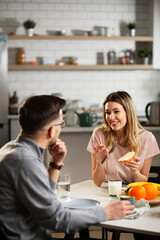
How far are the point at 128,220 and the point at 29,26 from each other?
526cm

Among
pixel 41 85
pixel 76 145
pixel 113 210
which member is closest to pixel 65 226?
pixel 113 210

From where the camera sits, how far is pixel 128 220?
1747mm

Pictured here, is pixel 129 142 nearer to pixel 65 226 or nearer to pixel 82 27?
pixel 65 226

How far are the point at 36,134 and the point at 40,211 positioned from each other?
0.33m

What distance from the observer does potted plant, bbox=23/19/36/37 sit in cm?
653

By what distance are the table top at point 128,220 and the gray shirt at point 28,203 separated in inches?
5.3

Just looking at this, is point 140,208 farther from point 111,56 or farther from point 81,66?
point 111,56

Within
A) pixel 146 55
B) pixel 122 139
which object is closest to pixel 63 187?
pixel 122 139

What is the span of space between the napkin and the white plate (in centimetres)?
19

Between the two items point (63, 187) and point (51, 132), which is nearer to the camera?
point (51, 132)

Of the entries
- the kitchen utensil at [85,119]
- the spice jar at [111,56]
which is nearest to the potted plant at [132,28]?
the spice jar at [111,56]

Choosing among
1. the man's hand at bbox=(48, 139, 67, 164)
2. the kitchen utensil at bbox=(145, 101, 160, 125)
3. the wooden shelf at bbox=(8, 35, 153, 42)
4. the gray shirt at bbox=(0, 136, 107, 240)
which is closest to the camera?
the gray shirt at bbox=(0, 136, 107, 240)

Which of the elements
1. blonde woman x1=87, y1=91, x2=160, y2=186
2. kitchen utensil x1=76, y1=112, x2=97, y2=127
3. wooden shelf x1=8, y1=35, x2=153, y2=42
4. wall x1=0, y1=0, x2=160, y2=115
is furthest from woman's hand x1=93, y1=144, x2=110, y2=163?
wall x1=0, y1=0, x2=160, y2=115

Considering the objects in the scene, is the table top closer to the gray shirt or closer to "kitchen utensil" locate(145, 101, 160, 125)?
the gray shirt
